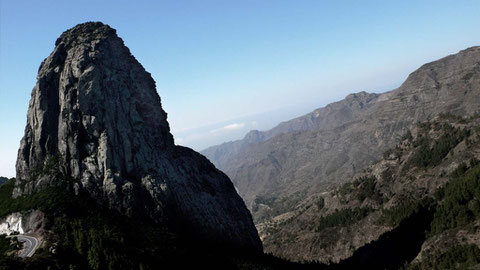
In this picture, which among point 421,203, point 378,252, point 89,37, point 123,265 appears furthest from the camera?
point 421,203

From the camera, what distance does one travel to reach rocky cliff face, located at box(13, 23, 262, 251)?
5015 inches

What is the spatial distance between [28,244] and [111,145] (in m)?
43.3

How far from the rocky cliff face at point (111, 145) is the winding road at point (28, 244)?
25.1m

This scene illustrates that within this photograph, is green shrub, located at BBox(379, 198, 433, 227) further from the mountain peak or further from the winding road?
the mountain peak

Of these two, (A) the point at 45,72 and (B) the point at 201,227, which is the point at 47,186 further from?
(B) the point at 201,227

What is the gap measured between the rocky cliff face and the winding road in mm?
25085

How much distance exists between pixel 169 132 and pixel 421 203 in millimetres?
142287

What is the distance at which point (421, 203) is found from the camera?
19350 centimetres

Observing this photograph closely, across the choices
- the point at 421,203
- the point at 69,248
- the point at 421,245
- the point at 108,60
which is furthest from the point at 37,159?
the point at 421,203

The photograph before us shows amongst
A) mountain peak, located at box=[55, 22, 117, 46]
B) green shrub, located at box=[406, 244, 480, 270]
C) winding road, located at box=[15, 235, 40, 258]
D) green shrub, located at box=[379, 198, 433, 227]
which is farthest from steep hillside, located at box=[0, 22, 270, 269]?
green shrub, located at box=[379, 198, 433, 227]

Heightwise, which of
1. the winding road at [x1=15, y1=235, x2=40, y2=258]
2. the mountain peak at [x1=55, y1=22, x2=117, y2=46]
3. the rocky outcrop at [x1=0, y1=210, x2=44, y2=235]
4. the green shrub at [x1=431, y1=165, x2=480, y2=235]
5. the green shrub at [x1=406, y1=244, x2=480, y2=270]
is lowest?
the green shrub at [x1=406, y1=244, x2=480, y2=270]

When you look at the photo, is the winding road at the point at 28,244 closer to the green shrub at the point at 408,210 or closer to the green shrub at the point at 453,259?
the green shrub at the point at 453,259

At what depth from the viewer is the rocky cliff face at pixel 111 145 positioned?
127375mm

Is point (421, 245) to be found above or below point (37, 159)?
below
